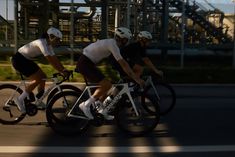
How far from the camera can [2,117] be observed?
31.4 ft

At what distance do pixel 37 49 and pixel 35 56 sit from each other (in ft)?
0.67

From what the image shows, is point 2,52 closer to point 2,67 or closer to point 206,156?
point 2,67

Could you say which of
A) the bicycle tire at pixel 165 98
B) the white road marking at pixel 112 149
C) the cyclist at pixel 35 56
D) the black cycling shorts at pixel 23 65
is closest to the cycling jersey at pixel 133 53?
the bicycle tire at pixel 165 98

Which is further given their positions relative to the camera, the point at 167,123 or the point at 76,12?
the point at 76,12

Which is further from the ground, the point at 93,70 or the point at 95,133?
the point at 93,70

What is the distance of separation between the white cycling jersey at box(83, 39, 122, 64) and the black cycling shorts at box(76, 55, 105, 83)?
2.8 inches

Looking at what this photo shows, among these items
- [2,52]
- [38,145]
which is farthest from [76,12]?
[38,145]

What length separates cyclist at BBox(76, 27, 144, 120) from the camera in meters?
8.32

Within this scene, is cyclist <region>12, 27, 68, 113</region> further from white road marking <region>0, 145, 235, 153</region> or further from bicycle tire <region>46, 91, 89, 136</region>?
white road marking <region>0, 145, 235, 153</region>

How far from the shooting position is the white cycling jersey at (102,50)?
825 centimetres

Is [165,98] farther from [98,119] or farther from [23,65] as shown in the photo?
[23,65]

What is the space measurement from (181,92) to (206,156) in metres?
7.75

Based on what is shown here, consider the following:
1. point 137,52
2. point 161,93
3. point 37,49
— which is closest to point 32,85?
point 37,49

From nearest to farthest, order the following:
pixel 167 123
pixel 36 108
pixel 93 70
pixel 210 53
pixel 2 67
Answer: pixel 93 70 < pixel 36 108 < pixel 167 123 < pixel 2 67 < pixel 210 53
